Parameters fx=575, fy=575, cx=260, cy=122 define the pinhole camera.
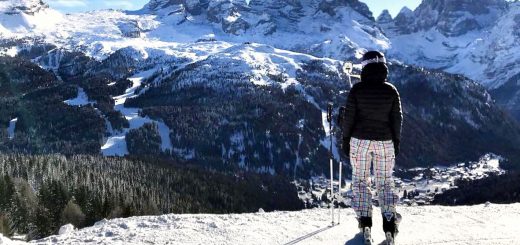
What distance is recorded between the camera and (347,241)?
16.5 meters

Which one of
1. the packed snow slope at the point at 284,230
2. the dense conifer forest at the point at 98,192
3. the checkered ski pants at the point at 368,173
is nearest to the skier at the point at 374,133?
the checkered ski pants at the point at 368,173

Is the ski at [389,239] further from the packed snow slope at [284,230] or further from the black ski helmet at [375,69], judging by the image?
the black ski helmet at [375,69]

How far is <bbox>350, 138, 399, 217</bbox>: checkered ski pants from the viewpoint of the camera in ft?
49.4

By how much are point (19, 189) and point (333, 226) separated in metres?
105

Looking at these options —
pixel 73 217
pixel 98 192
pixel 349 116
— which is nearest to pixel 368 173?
pixel 349 116

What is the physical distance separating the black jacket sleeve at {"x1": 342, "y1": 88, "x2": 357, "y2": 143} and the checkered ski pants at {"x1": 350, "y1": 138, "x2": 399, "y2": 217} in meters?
0.24

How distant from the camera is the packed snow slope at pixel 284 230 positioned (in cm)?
1692

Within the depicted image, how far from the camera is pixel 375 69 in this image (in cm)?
1495

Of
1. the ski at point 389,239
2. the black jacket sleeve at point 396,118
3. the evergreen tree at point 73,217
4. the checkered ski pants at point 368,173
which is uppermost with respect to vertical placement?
the black jacket sleeve at point 396,118

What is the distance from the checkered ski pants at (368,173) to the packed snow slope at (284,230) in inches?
48.3

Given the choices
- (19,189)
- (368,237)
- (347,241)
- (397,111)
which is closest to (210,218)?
(347,241)

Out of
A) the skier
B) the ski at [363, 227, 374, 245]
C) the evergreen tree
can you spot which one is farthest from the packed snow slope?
the evergreen tree

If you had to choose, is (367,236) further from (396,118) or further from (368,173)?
(396,118)

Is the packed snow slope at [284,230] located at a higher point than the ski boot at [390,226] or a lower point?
lower
